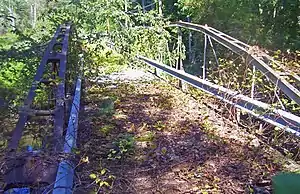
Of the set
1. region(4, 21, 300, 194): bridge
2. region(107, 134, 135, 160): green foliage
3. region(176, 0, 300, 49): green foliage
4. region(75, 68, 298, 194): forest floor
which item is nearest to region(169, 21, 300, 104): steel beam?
region(4, 21, 300, 194): bridge

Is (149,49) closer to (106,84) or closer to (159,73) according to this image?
(159,73)

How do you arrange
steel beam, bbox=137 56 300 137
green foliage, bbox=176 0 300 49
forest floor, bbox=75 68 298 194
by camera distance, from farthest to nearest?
green foliage, bbox=176 0 300 49 < steel beam, bbox=137 56 300 137 < forest floor, bbox=75 68 298 194

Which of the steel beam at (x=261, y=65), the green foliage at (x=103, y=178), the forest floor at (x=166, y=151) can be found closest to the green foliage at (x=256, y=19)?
the steel beam at (x=261, y=65)

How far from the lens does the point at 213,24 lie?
1716 centimetres

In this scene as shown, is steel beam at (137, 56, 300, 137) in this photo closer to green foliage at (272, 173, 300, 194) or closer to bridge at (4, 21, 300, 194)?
bridge at (4, 21, 300, 194)

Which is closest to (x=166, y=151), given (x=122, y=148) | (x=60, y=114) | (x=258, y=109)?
(x=122, y=148)

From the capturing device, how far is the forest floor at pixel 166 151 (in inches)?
118

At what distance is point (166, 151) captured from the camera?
371 cm

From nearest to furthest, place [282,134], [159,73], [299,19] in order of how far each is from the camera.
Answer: [282,134], [159,73], [299,19]

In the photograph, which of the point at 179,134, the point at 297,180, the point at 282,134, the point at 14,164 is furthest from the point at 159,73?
the point at 297,180

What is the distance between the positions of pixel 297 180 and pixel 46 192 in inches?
73.6

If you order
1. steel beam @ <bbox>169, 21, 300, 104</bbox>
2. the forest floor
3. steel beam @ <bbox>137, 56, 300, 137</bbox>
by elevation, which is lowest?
the forest floor

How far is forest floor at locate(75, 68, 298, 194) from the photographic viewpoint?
2986mm

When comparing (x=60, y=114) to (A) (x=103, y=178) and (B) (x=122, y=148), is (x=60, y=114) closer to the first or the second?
(A) (x=103, y=178)
